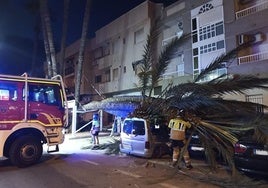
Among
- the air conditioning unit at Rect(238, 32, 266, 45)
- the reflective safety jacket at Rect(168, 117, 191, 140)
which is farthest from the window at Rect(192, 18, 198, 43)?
the reflective safety jacket at Rect(168, 117, 191, 140)

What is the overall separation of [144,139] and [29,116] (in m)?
4.30

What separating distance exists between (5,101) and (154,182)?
5934 millimetres

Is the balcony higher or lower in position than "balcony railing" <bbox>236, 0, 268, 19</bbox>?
lower

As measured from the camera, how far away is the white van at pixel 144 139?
1130cm

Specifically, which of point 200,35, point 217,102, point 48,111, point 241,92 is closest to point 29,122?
point 48,111

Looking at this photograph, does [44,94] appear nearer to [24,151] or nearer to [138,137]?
[24,151]

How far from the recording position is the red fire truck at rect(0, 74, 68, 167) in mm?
10344

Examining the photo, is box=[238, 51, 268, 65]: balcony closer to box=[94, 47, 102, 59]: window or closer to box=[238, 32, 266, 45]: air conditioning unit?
box=[238, 32, 266, 45]: air conditioning unit

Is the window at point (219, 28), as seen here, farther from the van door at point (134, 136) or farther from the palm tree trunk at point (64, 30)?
the palm tree trunk at point (64, 30)

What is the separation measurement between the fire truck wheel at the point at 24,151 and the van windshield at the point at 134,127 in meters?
3.51

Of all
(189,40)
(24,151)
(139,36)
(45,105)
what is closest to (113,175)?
(24,151)

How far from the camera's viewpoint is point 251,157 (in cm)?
732

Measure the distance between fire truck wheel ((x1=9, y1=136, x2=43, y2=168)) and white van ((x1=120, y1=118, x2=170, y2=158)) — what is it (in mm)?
3489

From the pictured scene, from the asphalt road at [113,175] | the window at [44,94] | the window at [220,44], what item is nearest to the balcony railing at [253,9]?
the window at [220,44]
